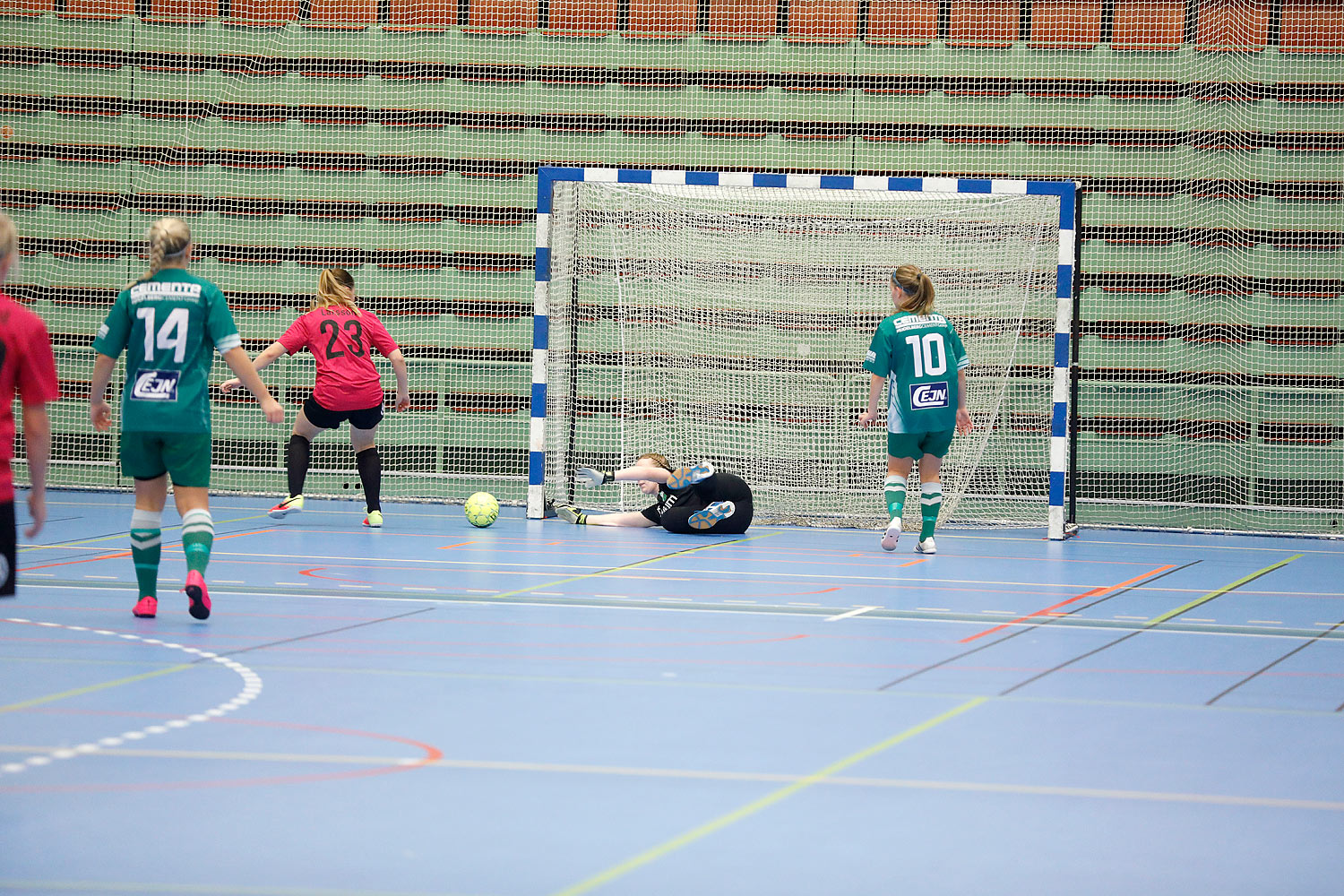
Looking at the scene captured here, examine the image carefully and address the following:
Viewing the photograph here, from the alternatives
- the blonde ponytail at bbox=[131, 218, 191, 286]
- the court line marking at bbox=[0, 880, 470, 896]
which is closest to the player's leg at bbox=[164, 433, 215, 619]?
the blonde ponytail at bbox=[131, 218, 191, 286]

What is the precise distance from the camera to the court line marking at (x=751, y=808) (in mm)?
2541

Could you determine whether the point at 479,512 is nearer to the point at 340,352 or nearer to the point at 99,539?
the point at 340,352

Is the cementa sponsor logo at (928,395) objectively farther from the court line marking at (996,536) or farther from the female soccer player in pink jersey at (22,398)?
the female soccer player in pink jersey at (22,398)

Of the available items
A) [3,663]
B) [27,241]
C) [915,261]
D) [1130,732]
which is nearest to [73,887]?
[3,663]

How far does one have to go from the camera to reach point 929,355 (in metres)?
8.62

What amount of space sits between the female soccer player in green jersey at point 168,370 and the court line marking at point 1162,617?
9.33ft

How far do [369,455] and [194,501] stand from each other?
451 cm

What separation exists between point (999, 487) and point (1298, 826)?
903 centimetres

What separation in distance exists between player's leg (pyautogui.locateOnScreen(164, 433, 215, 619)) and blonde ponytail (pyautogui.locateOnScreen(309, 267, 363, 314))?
14.1 ft

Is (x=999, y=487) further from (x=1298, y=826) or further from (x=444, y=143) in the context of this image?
(x=1298, y=826)

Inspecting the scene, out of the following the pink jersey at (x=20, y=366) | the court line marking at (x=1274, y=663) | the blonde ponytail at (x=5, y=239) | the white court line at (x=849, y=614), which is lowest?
the white court line at (x=849, y=614)

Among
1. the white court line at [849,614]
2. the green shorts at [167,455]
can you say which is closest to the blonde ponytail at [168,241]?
the green shorts at [167,455]

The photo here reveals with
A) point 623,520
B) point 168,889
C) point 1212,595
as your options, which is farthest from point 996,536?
point 168,889

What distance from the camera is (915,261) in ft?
38.0
